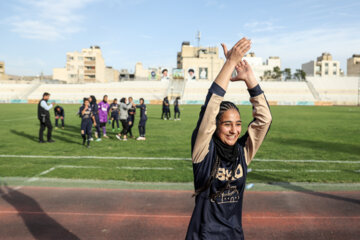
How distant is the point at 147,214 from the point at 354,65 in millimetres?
135652

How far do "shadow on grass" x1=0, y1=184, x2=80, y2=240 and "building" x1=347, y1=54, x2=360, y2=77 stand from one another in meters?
132

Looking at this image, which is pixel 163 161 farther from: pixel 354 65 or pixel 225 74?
pixel 354 65

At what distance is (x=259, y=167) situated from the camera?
8.57 meters

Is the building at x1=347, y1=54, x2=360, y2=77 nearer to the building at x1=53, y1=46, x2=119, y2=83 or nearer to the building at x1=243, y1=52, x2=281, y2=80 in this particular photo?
the building at x1=243, y1=52, x2=281, y2=80

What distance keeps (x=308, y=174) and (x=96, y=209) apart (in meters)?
5.40

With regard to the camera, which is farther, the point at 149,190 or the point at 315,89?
the point at 315,89

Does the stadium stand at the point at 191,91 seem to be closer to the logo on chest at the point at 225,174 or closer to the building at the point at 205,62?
the building at the point at 205,62

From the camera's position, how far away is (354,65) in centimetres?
11925

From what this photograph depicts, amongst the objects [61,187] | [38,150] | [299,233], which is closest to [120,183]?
[61,187]

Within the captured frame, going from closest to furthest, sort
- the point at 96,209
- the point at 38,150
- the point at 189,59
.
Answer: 1. the point at 96,209
2. the point at 38,150
3. the point at 189,59

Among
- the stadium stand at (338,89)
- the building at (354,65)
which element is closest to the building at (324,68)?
the building at (354,65)

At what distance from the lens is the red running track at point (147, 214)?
476cm

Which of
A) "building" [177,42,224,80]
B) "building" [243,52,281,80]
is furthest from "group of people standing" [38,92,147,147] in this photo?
"building" [243,52,281,80]

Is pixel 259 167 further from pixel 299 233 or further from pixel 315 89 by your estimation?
pixel 315 89
